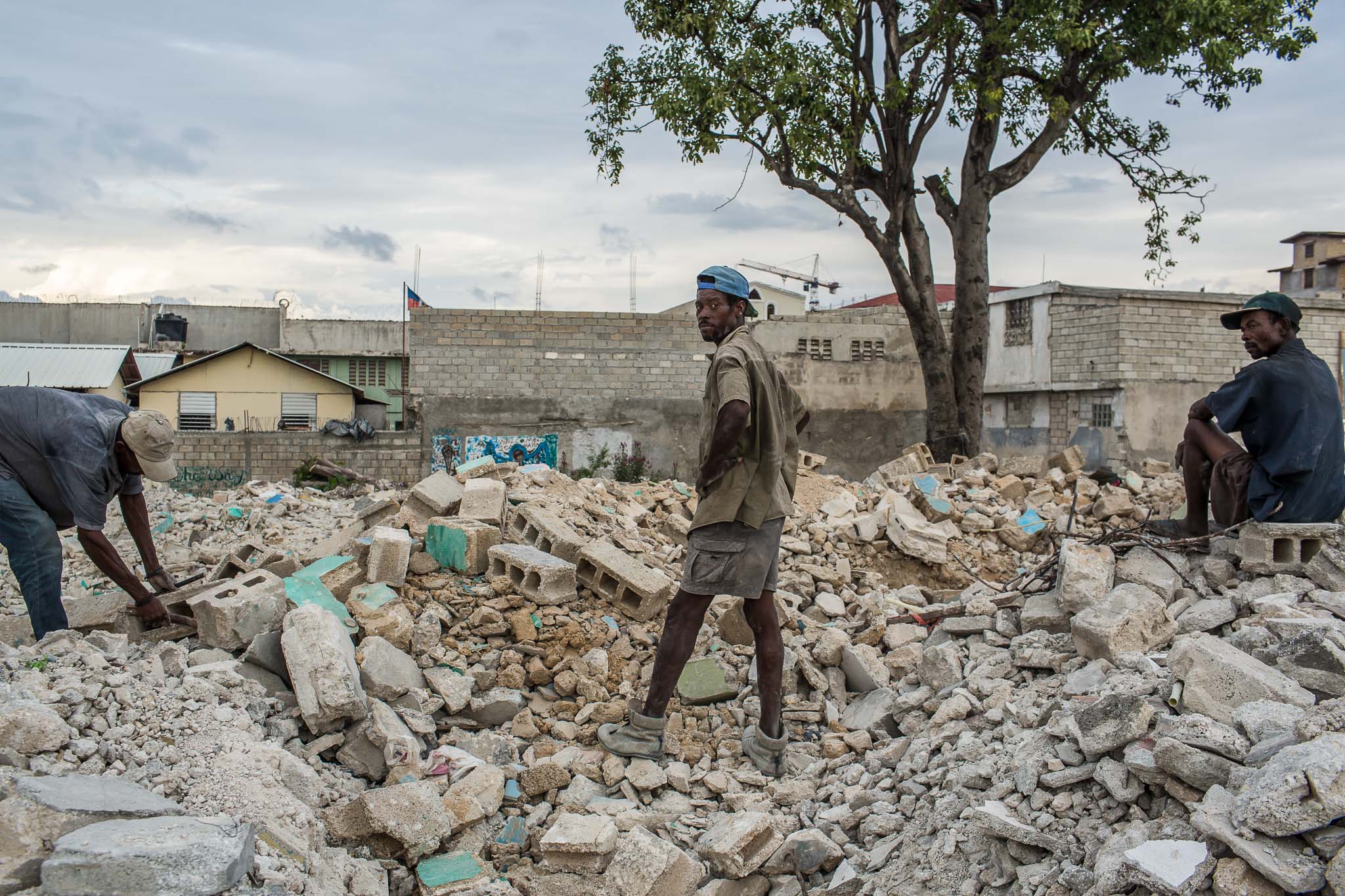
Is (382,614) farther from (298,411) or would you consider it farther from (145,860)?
(298,411)

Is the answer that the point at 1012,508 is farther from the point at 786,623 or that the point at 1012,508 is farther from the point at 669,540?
the point at 786,623

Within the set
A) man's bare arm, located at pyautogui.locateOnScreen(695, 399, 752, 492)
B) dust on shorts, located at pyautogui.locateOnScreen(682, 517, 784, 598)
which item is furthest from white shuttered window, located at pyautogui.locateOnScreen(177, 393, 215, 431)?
man's bare arm, located at pyautogui.locateOnScreen(695, 399, 752, 492)

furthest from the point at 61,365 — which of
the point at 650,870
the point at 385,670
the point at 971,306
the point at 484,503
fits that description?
the point at 650,870

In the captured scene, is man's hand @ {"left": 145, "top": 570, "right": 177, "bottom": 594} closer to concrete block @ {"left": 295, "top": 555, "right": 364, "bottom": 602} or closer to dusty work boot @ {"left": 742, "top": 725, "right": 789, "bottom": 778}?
concrete block @ {"left": 295, "top": 555, "right": 364, "bottom": 602}

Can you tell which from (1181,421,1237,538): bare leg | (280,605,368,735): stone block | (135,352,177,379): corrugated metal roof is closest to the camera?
(280,605,368,735): stone block

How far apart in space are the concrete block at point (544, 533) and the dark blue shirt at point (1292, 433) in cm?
322

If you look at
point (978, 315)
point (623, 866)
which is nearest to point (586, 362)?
point (978, 315)

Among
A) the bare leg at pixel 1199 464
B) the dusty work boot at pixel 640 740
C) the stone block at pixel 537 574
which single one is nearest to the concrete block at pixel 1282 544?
the bare leg at pixel 1199 464

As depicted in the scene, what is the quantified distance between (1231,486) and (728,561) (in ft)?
7.86

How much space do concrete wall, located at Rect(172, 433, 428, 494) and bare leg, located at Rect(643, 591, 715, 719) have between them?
40.1 feet

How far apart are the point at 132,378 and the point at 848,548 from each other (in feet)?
67.9

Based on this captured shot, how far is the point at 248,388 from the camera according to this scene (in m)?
20.9

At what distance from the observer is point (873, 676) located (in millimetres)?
4387

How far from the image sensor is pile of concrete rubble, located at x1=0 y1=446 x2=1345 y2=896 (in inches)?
93.7
